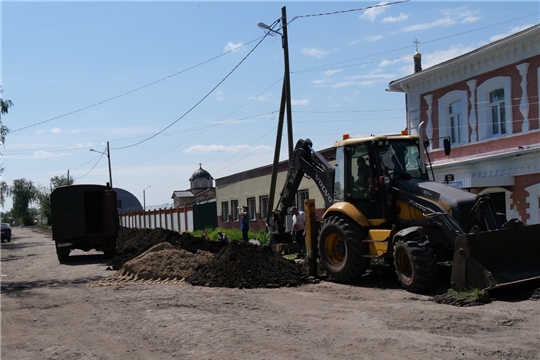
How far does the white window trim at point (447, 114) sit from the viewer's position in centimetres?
1961

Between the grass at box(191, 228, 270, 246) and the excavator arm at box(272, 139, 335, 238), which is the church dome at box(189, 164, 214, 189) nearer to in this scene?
the grass at box(191, 228, 270, 246)

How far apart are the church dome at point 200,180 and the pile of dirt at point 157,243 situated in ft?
175

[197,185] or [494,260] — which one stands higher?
[197,185]

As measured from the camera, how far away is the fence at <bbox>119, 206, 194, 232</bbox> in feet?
145

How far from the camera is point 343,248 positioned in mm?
12492

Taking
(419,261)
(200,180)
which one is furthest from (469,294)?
(200,180)

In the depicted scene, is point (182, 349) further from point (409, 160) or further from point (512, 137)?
point (512, 137)

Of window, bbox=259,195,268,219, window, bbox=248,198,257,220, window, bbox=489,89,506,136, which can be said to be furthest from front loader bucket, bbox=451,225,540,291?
window, bbox=248,198,257,220

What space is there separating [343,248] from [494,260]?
11.4 feet

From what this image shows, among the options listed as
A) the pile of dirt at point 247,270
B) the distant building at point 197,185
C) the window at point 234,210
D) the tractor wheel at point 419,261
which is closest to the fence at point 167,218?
the window at point 234,210

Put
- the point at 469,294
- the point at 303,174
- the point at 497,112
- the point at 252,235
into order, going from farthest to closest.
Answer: the point at 252,235 < the point at 497,112 < the point at 303,174 < the point at 469,294

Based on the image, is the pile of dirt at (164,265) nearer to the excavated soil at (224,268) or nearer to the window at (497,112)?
the excavated soil at (224,268)

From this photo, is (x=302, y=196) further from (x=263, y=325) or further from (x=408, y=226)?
(x=263, y=325)

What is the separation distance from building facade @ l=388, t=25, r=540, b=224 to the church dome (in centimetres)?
6207
